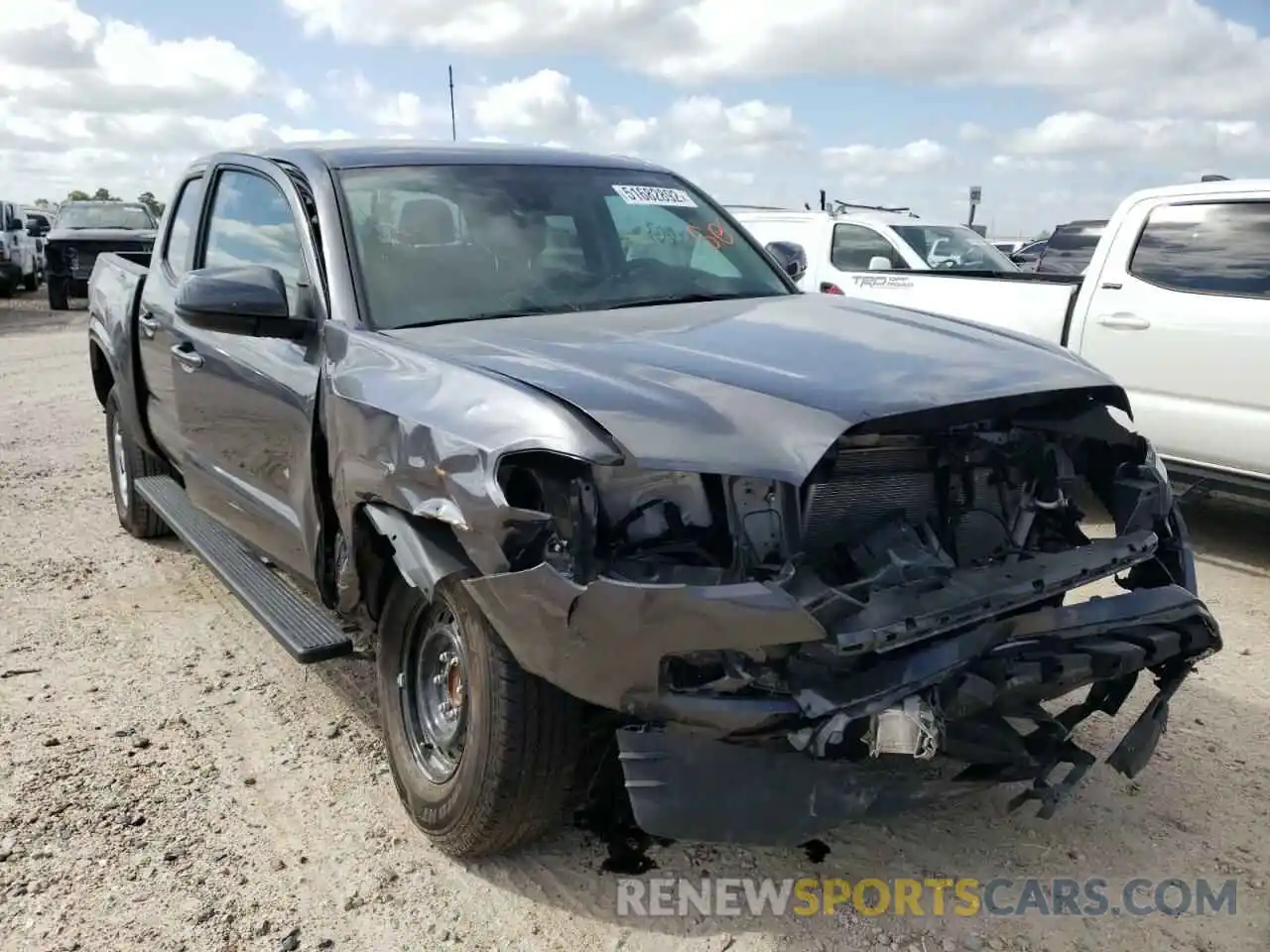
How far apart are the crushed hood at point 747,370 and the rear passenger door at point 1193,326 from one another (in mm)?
2765

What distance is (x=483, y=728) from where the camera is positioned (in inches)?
104

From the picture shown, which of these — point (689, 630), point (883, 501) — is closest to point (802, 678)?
point (689, 630)

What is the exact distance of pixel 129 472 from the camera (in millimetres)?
5703

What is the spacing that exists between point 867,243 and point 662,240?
670 cm

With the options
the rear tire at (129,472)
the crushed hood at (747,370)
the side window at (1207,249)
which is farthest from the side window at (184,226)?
the side window at (1207,249)

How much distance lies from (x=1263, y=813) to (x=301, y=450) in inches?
117

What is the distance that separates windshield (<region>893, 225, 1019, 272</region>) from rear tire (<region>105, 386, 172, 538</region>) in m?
7.01

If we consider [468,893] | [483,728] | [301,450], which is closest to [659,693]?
[483,728]

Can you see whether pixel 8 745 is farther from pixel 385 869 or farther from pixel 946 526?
pixel 946 526

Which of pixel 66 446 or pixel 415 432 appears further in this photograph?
pixel 66 446

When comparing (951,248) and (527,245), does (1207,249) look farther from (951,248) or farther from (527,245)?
(951,248)

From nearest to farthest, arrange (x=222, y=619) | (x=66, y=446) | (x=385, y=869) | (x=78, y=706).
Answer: (x=385, y=869) → (x=78, y=706) → (x=222, y=619) → (x=66, y=446)

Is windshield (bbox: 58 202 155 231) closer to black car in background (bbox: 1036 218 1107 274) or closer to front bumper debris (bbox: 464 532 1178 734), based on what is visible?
black car in background (bbox: 1036 218 1107 274)

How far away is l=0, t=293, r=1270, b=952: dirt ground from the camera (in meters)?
2.71
